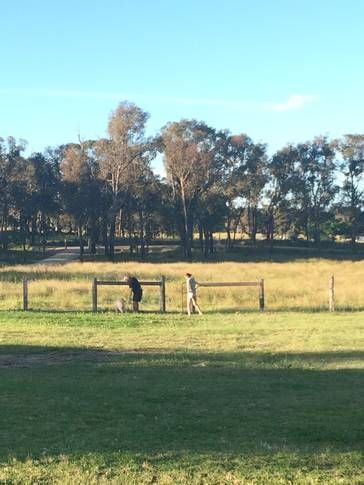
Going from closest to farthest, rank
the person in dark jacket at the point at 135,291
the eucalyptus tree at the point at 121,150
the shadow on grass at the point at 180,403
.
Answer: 1. the shadow on grass at the point at 180,403
2. the person in dark jacket at the point at 135,291
3. the eucalyptus tree at the point at 121,150

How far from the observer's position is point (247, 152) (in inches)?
3511

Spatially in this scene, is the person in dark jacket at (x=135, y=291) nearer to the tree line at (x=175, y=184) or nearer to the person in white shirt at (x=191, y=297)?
the person in white shirt at (x=191, y=297)

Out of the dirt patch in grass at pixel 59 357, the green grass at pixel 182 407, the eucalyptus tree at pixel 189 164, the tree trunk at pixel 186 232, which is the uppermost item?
the eucalyptus tree at pixel 189 164

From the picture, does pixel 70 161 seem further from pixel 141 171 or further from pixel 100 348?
pixel 100 348

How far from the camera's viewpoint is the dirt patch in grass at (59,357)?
12367 mm

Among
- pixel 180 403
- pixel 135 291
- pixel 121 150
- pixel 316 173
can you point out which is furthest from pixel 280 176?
pixel 180 403

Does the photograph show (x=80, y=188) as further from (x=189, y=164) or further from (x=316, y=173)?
(x=316, y=173)

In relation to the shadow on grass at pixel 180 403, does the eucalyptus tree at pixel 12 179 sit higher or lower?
higher

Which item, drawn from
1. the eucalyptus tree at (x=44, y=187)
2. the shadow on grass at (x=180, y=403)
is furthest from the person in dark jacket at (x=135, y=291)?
the eucalyptus tree at (x=44, y=187)

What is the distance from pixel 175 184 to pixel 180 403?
243 ft

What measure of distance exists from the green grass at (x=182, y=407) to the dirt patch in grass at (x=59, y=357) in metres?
0.02

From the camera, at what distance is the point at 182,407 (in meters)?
8.07

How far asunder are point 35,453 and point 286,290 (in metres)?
22.6

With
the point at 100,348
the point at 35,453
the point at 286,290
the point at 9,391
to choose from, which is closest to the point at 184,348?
the point at 100,348
